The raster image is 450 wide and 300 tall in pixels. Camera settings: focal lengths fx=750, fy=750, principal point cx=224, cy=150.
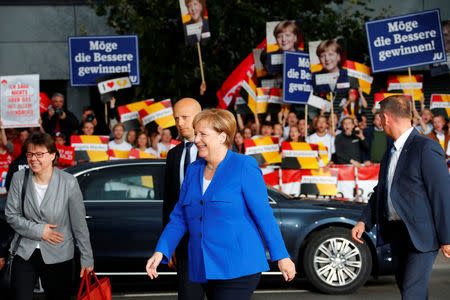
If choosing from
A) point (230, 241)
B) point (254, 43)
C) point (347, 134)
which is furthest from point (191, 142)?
point (254, 43)

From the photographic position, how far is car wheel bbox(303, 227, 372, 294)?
855 cm

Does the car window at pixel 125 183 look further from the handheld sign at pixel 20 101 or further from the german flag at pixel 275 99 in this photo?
the german flag at pixel 275 99

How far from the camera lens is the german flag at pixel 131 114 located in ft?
43.4

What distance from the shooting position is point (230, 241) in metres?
4.20

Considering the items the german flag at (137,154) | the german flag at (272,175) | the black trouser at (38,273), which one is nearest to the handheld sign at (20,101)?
the german flag at (137,154)

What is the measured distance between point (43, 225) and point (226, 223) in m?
1.65

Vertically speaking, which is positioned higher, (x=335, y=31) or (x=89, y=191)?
(x=335, y=31)

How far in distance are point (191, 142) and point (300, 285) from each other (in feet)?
14.3

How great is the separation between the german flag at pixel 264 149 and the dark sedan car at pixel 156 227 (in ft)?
12.3

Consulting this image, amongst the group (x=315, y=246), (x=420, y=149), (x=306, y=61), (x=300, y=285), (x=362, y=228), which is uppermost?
(x=306, y=61)

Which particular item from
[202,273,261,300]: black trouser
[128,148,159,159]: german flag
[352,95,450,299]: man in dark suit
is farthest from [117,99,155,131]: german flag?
[202,273,261,300]: black trouser

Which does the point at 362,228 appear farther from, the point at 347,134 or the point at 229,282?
the point at 347,134

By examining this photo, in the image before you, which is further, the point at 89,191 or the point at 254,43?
the point at 254,43

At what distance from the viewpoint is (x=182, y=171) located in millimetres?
5340
